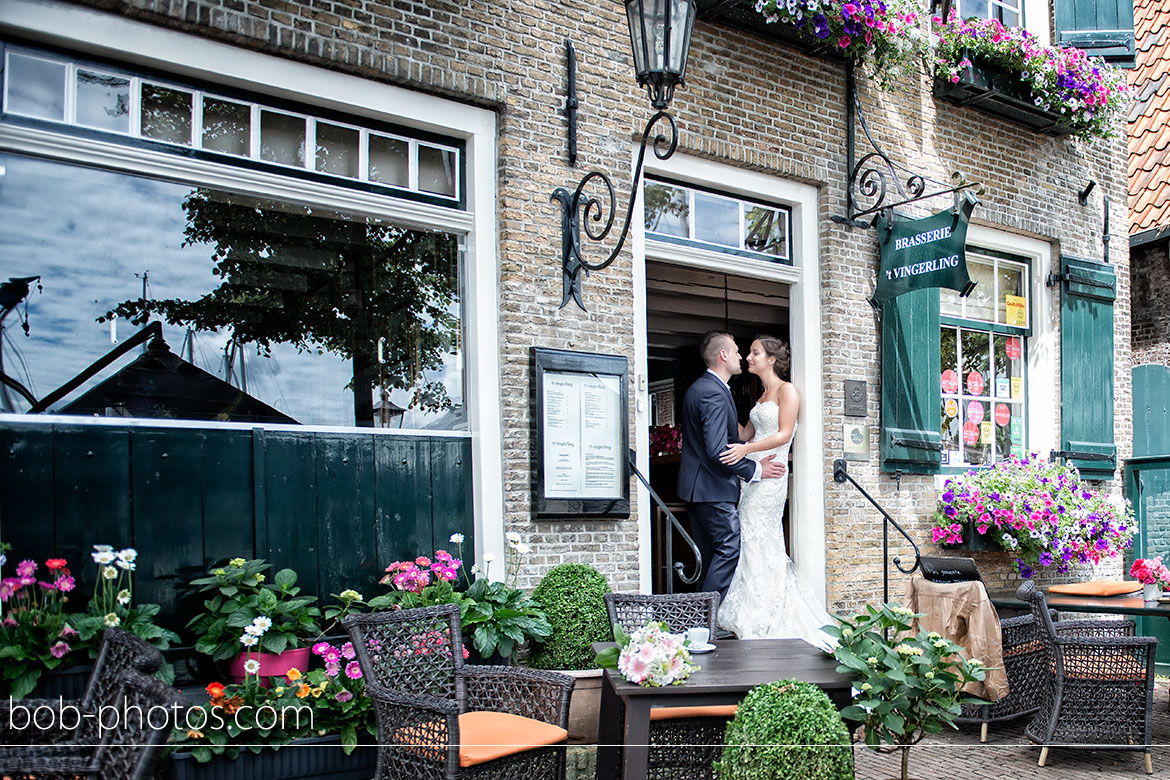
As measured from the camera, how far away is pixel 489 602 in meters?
5.12

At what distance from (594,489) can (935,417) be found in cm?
Answer: 326

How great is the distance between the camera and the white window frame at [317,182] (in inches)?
171

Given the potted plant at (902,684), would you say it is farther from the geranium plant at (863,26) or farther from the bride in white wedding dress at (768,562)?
the geranium plant at (863,26)

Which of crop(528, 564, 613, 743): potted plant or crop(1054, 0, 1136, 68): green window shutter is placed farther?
crop(1054, 0, 1136, 68): green window shutter

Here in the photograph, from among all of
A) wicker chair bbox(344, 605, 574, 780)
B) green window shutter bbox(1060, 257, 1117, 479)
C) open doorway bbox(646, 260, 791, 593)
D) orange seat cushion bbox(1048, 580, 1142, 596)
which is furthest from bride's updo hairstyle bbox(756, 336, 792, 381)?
wicker chair bbox(344, 605, 574, 780)

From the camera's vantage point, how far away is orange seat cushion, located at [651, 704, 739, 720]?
4016mm

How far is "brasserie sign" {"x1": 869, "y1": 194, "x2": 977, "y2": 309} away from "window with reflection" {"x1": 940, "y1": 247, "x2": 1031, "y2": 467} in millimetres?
1172

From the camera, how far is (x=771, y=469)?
6.50 meters

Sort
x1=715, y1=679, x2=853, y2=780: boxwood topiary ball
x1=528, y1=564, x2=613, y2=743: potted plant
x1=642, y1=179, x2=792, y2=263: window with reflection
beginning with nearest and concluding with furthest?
1. x1=715, y1=679, x2=853, y2=780: boxwood topiary ball
2. x1=528, y1=564, x2=613, y2=743: potted plant
3. x1=642, y1=179, x2=792, y2=263: window with reflection

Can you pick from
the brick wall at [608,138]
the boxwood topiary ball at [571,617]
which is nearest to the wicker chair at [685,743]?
the boxwood topiary ball at [571,617]

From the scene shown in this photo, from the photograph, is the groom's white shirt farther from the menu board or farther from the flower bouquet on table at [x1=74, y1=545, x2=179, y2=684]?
the flower bouquet on table at [x1=74, y1=545, x2=179, y2=684]

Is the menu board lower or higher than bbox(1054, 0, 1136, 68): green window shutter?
lower

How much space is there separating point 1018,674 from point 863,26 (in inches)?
174

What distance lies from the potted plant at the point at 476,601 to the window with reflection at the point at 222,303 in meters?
0.79
